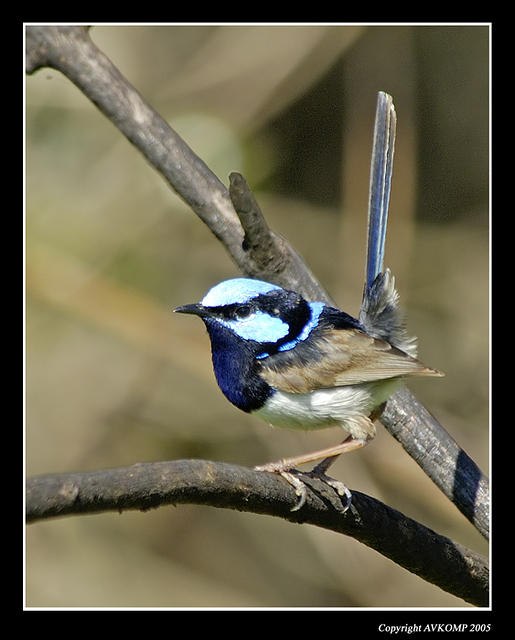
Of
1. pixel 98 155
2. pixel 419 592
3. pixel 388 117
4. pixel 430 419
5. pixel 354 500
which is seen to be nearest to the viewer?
pixel 354 500

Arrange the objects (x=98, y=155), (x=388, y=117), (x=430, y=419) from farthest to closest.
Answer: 1. (x=98, y=155)
2. (x=388, y=117)
3. (x=430, y=419)

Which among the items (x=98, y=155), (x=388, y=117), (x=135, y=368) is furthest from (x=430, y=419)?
(x=98, y=155)

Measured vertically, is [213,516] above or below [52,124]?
below

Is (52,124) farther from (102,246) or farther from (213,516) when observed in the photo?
(213,516)

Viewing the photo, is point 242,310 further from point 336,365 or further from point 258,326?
point 336,365

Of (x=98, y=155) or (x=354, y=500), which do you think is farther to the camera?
(x=98, y=155)

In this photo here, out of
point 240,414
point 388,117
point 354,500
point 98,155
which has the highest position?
point 98,155

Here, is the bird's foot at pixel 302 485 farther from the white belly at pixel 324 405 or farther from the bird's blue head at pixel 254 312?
the bird's blue head at pixel 254 312

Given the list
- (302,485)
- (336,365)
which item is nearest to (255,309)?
(336,365)

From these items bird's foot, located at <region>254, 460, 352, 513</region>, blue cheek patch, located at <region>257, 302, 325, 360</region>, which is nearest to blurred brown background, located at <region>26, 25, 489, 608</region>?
blue cheek patch, located at <region>257, 302, 325, 360</region>
